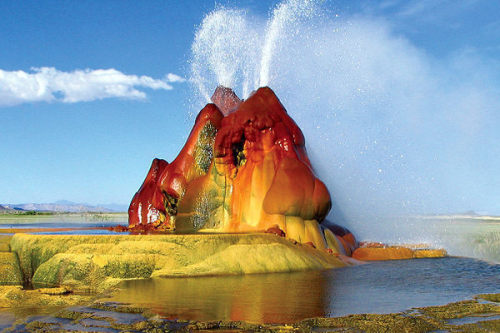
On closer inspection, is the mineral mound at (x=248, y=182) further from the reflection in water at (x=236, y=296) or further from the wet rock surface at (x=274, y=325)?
the wet rock surface at (x=274, y=325)

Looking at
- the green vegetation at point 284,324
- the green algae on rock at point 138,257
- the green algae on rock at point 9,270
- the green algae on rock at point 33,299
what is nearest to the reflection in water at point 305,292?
the green vegetation at point 284,324

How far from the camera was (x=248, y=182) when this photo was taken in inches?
666

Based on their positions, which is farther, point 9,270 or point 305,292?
point 9,270

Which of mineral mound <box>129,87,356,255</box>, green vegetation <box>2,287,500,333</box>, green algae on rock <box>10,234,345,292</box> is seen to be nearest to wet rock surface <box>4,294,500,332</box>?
green vegetation <box>2,287,500,333</box>

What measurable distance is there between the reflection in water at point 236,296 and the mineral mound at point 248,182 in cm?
356

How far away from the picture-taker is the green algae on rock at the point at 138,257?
1195 cm

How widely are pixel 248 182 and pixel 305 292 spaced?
7417 mm

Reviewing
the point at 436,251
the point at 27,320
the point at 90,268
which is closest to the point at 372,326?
the point at 27,320

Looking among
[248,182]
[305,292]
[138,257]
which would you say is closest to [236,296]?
[305,292]

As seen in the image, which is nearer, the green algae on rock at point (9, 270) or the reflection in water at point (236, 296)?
the reflection in water at point (236, 296)

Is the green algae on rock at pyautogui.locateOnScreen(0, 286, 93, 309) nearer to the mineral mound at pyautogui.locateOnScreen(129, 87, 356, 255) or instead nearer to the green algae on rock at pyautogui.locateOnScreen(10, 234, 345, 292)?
the green algae on rock at pyautogui.locateOnScreen(10, 234, 345, 292)

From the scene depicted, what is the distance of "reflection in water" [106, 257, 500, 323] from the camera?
796cm

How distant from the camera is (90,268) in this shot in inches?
470

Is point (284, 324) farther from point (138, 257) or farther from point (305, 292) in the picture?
point (138, 257)
